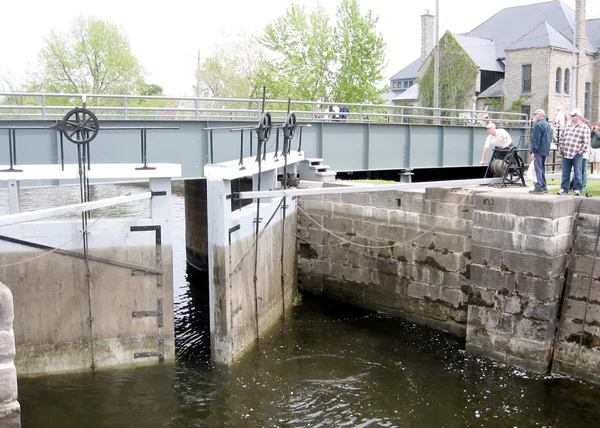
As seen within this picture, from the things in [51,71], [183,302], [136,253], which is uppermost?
[51,71]

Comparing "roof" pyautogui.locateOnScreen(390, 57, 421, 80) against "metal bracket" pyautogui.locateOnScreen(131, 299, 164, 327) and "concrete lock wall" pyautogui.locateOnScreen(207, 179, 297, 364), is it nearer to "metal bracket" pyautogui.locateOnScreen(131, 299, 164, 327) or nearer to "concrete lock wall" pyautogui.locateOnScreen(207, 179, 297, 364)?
"concrete lock wall" pyautogui.locateOnScreen(207, 179, 297, 364)

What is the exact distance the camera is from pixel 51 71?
4447 cm

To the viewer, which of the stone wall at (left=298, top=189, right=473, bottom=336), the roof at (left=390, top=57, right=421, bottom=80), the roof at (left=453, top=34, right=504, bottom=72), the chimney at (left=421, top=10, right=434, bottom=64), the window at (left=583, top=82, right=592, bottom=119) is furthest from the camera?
the roof at (left=390, top=57, right=421, bottom=80)

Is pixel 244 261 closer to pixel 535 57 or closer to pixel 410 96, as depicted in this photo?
pixel 535 57

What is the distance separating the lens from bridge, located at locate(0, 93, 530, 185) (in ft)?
46.4

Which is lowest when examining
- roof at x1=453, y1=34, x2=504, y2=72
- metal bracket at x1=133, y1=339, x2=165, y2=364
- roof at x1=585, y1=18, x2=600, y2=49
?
metal bracket at x1=133, y1=339, x2=165, y2=364

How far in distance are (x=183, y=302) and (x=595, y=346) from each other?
392 inches

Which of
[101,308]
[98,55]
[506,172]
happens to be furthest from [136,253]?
[98,55]

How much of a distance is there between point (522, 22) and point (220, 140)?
42.2m

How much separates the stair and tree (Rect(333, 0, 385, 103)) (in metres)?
19.5

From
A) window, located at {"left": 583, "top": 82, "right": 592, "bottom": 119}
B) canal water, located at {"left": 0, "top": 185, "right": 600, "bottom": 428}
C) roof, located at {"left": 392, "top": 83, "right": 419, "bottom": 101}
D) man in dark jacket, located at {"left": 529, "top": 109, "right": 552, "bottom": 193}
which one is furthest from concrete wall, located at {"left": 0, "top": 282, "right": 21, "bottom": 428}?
roof, located at {"left": 392, "top": 83, "right": 419, "bottom": 101}

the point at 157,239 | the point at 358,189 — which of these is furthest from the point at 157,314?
the point at 358,189

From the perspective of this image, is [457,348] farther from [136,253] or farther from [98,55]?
[98,55]

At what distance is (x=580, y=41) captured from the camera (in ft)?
150
